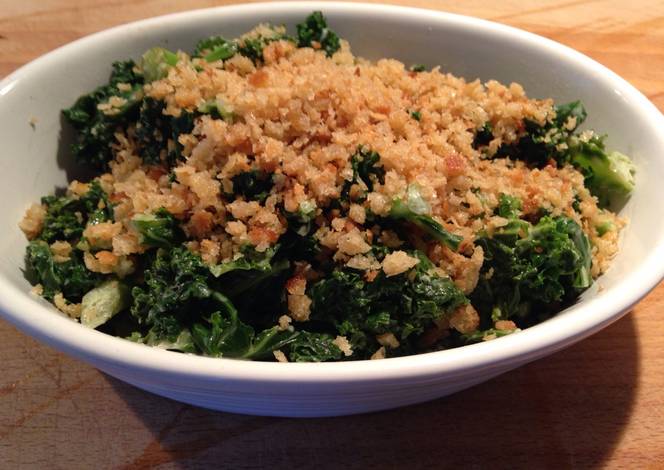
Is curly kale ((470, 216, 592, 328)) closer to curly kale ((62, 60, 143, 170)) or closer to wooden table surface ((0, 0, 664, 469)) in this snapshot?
wooden table surface ((0, 0, 664, 469))

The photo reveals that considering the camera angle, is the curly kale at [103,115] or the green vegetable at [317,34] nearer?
the curly kale at [103,115]

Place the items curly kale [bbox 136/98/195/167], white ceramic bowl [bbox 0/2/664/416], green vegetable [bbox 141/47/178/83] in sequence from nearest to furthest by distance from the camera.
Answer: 1. white ceramic bowl [bbox 0/2/664/416]
2. curly kale [bbox 136/98/195/167]
3. green vegetable [bbox 141/47/178/83]

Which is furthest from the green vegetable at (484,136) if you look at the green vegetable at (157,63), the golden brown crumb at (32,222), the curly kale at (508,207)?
the golden brown crumb at (32,222)

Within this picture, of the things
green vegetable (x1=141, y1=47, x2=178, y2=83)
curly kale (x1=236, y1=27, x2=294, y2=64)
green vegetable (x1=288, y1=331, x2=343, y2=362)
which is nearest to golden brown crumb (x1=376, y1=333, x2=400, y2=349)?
green vegetable (x1=288, y1=331, x2=343, y2=362)

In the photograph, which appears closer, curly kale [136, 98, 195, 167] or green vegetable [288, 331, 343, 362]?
green vegetable [288, 331, 343, 362]

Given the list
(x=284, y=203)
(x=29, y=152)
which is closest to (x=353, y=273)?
(x=284, y=203)

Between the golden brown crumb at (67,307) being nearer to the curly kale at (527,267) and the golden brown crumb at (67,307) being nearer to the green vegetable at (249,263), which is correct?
the green vegetable at (249,263)
